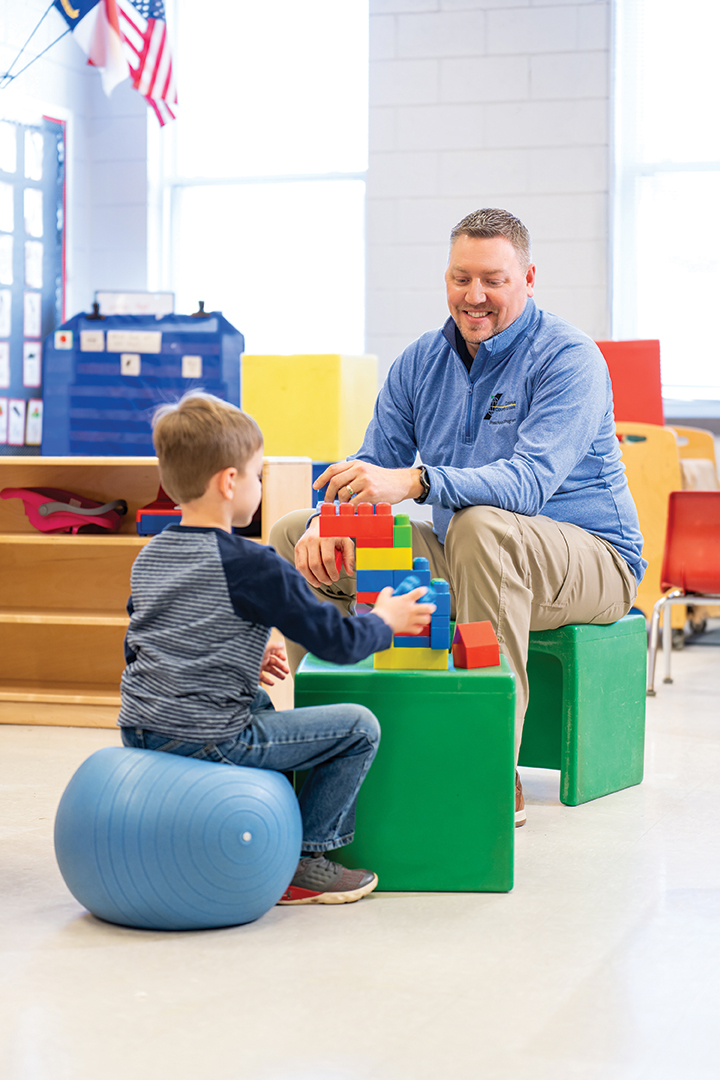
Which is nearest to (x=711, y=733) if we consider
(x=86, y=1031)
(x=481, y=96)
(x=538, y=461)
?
(x=538, y=461)

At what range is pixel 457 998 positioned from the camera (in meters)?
1.28

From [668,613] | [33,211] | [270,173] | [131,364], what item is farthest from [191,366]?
[668,613]

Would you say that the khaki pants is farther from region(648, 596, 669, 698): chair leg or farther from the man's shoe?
region(648, 596, 669, 698): chair leg

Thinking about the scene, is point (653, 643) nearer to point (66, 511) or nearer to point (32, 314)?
point (66, 511)

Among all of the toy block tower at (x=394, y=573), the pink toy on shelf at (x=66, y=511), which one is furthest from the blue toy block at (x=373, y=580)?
→ the pink toy on shelf at (x=66, y=511)

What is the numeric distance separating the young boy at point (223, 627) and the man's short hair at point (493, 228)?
0.76m

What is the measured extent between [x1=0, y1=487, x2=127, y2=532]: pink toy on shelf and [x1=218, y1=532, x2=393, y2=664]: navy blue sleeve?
1.59 meters

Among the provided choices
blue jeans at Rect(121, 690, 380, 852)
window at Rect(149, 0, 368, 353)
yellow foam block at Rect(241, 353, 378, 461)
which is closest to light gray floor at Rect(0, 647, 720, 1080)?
blue jeans at Rect(121, 690, 380, 852)

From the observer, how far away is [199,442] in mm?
1502

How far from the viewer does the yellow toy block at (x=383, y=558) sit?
5.51 feet

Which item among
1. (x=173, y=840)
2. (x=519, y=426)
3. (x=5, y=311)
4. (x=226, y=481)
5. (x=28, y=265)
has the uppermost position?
(x=28, y=265)

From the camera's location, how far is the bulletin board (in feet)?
15.2

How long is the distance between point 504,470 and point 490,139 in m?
3.11

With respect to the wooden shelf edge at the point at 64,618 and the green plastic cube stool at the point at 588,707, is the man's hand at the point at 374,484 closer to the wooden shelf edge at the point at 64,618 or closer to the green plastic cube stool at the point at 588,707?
the green plastic cube stool at the point at 588,707
